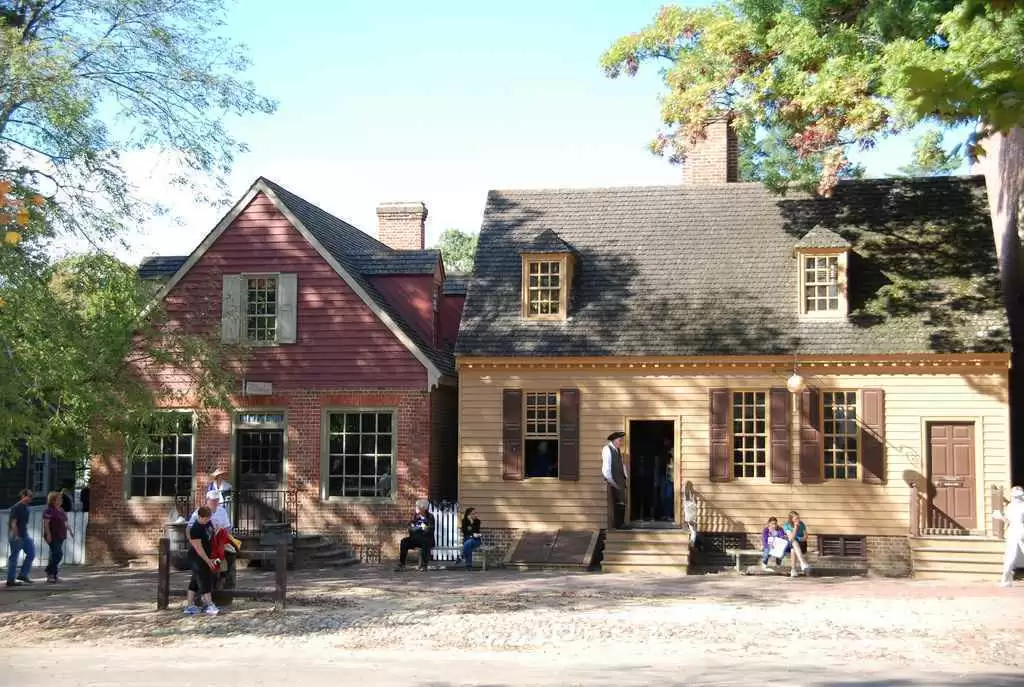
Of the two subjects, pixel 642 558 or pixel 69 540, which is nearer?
pixel 642 558

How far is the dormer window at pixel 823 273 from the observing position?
75.1 ft

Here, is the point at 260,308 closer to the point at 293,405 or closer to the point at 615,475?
the point at 293,405

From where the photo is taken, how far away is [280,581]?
16.4 m

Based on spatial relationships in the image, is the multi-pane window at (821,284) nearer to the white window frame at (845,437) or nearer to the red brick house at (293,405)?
the white window frame at (845,437)

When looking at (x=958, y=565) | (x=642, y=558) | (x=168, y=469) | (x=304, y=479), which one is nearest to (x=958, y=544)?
(x=958, y=565)

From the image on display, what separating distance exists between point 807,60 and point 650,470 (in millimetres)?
8452

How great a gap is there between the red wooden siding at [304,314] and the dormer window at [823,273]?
24.8ft

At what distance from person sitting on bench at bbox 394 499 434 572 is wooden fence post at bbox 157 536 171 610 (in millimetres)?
6056

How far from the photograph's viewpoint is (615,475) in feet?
73.2

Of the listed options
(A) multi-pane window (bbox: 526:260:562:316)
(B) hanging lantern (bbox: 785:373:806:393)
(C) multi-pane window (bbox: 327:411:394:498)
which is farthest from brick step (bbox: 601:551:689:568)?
→ (A) multi-pane window (bbox: 526:260:562:316)

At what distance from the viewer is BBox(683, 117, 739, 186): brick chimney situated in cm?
2686

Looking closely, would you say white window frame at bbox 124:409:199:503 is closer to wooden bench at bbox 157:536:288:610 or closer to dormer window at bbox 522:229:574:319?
dormer window at bbox 522:229:574:319

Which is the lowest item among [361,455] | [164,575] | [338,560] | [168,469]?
[338,560]

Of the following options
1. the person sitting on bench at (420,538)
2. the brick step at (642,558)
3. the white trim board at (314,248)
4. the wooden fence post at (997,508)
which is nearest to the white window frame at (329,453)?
the white trim board at (314,248)
